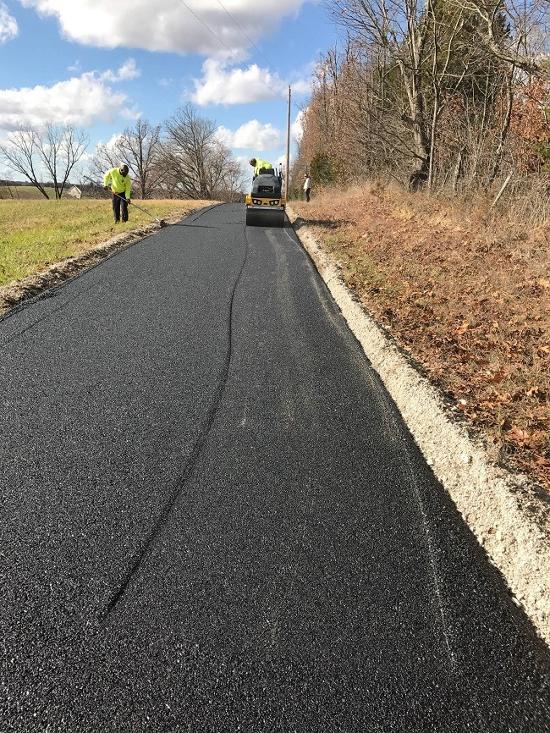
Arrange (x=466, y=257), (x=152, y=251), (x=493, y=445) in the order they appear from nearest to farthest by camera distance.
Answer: (x=493, y=445)
(x=466, y=257)
(x=152, y=251)

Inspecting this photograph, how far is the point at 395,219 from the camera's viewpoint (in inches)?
512

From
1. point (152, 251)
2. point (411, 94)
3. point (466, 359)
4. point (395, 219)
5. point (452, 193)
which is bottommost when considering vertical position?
point (466, 359)

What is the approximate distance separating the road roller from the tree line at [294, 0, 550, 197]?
201 inches

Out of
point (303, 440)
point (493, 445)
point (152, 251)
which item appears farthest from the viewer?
point (152, 251)

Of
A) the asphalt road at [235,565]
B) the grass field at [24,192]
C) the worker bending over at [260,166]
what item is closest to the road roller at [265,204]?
the worker bending over at [260,166]

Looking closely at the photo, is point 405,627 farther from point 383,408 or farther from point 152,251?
point 152,251

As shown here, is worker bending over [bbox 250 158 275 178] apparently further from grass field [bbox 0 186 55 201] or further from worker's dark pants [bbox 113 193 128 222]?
grass field [bbox 0 186 55 201]

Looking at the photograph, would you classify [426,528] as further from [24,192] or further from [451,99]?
[24,192]

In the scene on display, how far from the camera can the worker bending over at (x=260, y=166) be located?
17.3 meters

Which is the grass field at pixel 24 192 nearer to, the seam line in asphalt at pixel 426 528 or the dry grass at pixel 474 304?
the dry grass at pixel 474 304

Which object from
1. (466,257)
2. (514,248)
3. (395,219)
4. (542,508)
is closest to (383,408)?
(542,508)

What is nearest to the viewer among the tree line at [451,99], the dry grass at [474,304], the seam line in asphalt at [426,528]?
the seam line in asphalt at [426,528]

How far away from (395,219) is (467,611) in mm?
12234

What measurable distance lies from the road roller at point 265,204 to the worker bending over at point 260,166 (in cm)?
186
